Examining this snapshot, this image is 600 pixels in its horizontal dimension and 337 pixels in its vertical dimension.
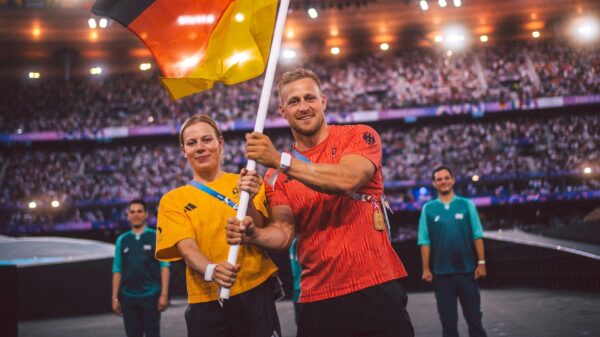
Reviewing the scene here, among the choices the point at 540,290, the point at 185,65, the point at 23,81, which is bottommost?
the point at 540,290

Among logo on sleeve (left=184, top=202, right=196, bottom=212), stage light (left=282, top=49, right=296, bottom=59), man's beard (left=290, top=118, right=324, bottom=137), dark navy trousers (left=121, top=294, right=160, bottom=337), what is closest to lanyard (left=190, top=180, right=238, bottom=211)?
logo on sleeve (left=184, top=202, right=196, bottom=212)

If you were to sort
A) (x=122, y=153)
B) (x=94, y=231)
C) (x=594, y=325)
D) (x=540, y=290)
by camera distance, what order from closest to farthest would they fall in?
(x=594, y=325) < (x=540, y=290) < (x=94, y=231) < (x=122, y=153)

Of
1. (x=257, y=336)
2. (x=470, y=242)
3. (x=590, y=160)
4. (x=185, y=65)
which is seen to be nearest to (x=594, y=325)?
(x=470, y=242)

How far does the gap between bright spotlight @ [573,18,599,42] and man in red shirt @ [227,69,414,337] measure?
35.2 m

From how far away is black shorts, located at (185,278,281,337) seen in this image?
148 inches

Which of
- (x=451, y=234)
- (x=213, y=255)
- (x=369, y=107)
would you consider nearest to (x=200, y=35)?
(x=213, y=255)

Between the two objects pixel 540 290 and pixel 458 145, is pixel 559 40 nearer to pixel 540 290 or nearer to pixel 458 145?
pixel 458 145

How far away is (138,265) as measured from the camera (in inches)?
288

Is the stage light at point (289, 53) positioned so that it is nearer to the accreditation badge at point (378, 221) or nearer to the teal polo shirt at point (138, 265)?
the teal polo shirt at point (138, 265)

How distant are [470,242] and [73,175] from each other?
3043 centimetres

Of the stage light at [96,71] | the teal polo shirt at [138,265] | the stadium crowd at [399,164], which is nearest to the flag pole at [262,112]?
the teal polo shirt at [138,265]

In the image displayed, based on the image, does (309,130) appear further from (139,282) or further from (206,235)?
(139,282)

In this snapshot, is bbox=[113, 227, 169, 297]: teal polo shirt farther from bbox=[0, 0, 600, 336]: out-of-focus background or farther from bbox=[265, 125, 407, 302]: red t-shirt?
bbox=[0, 0, 600, 336]: out-of-focus background

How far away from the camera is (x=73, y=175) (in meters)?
34.1
